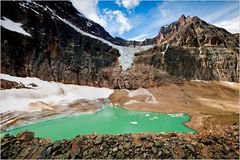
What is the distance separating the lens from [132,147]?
31.0 ft

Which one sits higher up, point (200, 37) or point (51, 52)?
point (200, 37)

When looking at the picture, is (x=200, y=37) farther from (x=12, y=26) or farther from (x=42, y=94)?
(x=12, y=26)

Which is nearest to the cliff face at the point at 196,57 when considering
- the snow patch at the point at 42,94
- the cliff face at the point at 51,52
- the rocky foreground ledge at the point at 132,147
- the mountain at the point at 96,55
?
the mountain at the point at 96,55

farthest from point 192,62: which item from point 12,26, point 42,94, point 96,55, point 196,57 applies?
point 12,26

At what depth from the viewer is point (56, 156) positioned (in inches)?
364

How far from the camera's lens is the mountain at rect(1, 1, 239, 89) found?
3538 centimetres

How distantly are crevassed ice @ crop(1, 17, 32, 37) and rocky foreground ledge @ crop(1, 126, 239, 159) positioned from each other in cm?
3006

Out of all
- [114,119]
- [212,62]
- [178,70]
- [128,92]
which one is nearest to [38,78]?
[128,92]

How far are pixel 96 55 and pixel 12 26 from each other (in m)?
16.6

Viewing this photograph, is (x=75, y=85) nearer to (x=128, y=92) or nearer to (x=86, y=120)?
(x=128, y=92)

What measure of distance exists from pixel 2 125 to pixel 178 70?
33198 mm

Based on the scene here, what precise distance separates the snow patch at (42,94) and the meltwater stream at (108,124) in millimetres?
4521

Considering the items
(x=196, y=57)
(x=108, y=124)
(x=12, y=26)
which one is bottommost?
(x=108, y=124)

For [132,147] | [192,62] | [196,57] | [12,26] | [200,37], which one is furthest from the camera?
[200,37]
